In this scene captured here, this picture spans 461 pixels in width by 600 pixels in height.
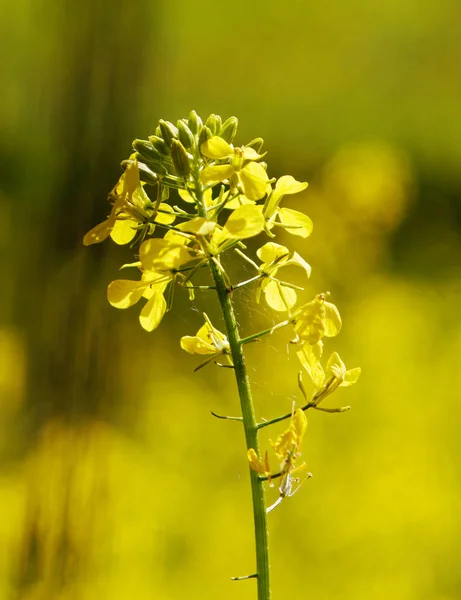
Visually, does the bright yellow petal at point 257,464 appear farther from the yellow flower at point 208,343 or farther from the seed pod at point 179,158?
the seed pod at point 179,158

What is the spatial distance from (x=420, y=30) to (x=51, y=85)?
1.78 ft

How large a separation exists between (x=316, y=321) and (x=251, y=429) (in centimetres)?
8

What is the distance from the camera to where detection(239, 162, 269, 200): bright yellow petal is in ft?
1.22

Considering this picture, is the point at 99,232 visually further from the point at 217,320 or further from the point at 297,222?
the point at 217,320

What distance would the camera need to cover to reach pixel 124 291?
1.31ft

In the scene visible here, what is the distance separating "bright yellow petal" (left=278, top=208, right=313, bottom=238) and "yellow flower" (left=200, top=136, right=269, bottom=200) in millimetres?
50

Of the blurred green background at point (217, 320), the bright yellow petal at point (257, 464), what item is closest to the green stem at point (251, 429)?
the bright yellow petal at point (257, 464)

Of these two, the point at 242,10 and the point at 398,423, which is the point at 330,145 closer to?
the point at 242,10

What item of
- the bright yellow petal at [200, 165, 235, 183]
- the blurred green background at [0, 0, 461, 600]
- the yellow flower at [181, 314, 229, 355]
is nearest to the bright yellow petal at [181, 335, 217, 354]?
the yellow flower at [181, 314, 229, 355]

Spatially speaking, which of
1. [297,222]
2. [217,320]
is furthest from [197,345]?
[217,320]

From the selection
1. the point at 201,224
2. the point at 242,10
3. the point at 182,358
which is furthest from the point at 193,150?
the point at 242,10

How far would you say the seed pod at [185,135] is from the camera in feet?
1.32

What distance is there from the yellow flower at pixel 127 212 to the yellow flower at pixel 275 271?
0.24 feet

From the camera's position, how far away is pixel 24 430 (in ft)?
2.58
